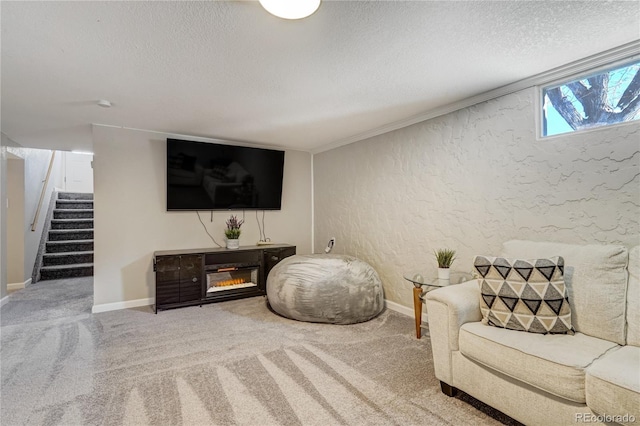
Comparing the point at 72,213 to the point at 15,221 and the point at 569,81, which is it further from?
the point at 569,81

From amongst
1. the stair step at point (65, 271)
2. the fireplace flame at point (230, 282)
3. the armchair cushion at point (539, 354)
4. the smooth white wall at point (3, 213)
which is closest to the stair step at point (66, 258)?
the stair step at point (65, 271)

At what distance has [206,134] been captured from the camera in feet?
13.3

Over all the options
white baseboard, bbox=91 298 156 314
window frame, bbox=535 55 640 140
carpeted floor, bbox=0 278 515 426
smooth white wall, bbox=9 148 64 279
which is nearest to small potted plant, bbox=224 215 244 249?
carpeted floor, bbox=0 278 515 426

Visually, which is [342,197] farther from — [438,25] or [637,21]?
[637,21]

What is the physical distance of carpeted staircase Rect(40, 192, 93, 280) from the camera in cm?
541

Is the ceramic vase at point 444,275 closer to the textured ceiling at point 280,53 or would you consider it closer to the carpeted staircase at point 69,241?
the textured ceiling at point 280,53

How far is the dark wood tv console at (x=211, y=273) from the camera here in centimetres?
355

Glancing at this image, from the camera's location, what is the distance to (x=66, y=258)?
5574 mm

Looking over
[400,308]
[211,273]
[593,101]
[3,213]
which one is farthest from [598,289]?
[3,213]

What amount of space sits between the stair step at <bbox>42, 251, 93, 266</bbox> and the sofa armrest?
20.6 feet

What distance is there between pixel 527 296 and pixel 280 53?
6.96 feet

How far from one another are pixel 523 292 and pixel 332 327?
177cm

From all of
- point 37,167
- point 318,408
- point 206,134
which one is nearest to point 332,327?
point 318,408

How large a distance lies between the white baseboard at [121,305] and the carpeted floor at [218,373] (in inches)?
9.6
